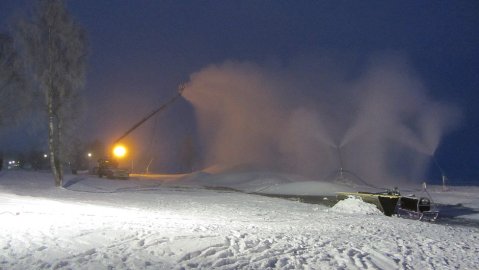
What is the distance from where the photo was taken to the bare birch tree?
29531 millimetres

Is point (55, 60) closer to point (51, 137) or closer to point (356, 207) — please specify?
point (51, 137)

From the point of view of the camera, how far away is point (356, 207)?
2273 centimetres

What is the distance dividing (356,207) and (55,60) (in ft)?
75.1

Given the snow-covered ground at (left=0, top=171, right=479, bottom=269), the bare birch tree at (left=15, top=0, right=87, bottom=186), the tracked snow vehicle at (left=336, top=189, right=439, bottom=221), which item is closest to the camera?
the snow-covered ground at (left=0, top=171, right=479, bottom=269)

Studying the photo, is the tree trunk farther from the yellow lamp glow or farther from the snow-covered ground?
the yellow lamp glow

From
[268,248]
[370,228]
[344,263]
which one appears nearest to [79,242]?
[268,248]

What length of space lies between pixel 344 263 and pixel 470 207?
75.6 feet

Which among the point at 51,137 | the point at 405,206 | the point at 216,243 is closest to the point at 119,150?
the point at 51,137

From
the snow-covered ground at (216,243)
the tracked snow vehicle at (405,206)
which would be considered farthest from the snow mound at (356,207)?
the snow-covered ground at (216,243)

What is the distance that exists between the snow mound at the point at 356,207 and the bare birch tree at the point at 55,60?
20.1 meters

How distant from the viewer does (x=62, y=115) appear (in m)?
30.8

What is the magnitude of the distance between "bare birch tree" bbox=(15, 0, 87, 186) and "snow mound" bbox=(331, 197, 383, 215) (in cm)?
2011

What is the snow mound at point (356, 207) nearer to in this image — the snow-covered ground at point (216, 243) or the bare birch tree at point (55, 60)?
the snow-covered ground at point (216, 243)

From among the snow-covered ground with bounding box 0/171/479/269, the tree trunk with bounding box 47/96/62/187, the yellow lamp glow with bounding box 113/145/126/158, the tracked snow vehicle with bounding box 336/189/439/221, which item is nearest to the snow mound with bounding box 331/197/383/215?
the tracked snow vehicle with bounding box 336/189/439/221
